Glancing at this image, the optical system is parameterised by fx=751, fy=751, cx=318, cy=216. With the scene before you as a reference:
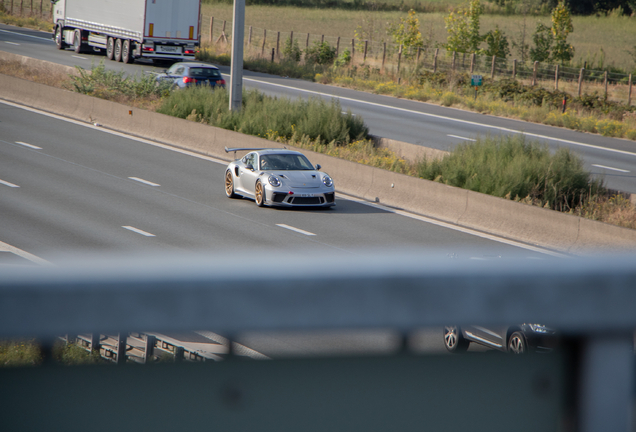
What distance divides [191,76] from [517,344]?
32.8 meters

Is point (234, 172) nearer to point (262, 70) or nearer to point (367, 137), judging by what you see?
point (367, 137)

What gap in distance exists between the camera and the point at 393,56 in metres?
55.1

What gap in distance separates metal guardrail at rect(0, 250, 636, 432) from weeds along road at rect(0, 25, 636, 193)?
1948 centimetres

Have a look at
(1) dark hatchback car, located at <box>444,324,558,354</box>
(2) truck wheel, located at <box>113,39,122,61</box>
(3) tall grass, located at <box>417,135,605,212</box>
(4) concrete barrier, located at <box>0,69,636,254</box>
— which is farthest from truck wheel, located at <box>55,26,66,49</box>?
(1) dark hatchback car, located at <box>444,324,558,354</box>

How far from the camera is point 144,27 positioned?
43219 millimetres

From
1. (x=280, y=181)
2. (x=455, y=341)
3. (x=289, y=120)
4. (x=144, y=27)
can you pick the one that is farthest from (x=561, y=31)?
(x=455, y=341)

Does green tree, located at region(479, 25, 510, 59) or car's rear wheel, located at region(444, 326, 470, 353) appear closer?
car's rear wheel, located at region(444, 326, 470, 353)

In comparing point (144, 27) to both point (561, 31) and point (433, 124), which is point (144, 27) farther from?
point (561, 31)

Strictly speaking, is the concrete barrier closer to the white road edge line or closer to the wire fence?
the white road edge line

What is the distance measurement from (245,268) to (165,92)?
3030 centimetres

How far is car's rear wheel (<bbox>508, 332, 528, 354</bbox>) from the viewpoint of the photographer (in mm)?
1780

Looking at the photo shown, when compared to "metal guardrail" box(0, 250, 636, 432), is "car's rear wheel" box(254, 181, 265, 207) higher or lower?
lower

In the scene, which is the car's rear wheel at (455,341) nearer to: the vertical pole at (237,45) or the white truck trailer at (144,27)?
the vertical pole at (237,45)

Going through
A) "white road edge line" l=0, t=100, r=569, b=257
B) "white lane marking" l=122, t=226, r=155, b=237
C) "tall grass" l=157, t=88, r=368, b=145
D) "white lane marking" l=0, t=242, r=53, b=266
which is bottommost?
"white lane marking" l=0, t=242, r=53, b=266
